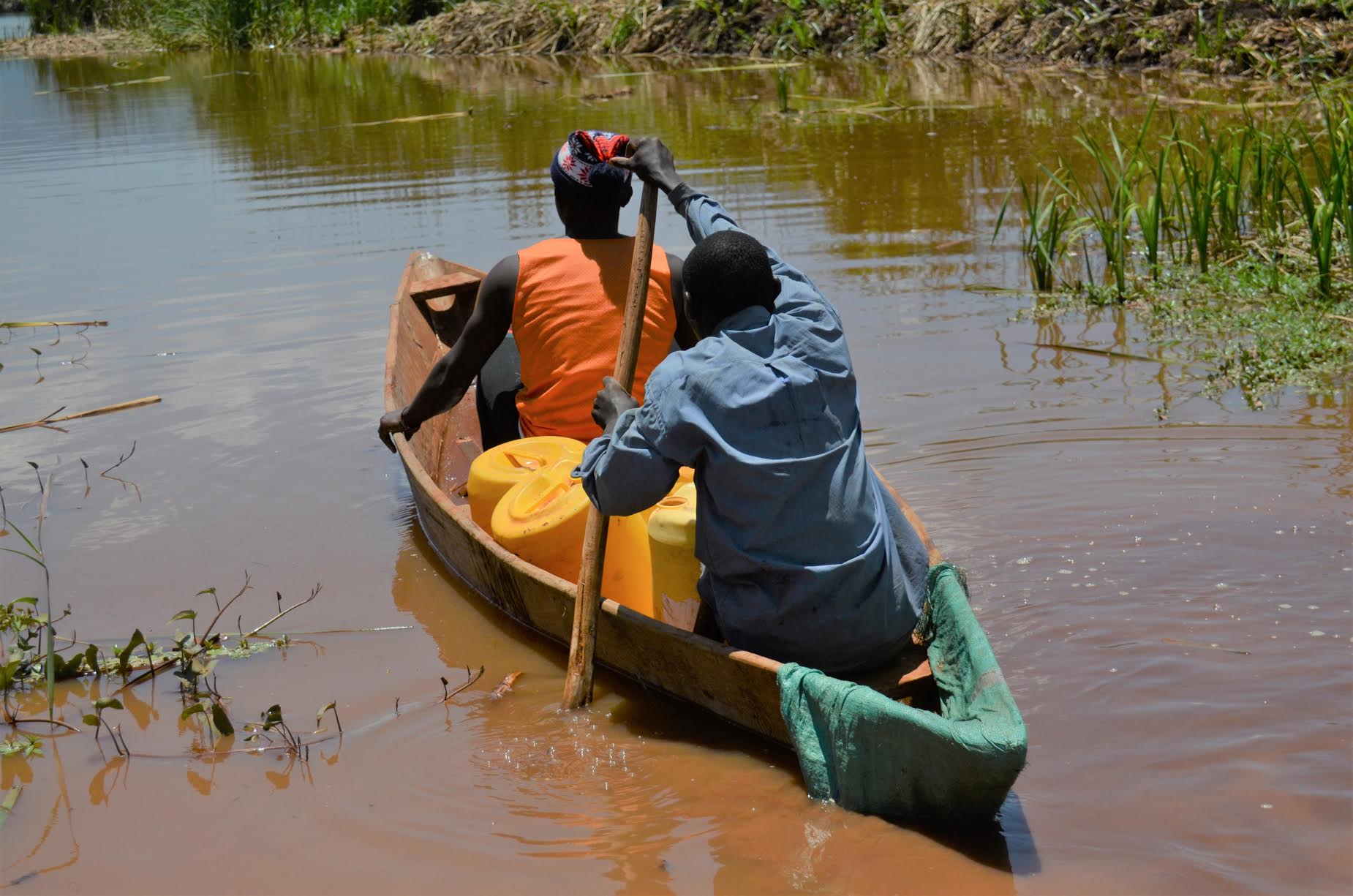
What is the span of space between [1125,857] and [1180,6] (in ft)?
43.6

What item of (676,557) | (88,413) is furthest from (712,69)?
(676,557)

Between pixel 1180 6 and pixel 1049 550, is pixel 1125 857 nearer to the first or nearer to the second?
pixel 1049 550

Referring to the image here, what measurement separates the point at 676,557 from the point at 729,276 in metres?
0.74

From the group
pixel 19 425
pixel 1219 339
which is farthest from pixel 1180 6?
pixel 19 425

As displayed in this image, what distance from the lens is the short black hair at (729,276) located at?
2967 mm

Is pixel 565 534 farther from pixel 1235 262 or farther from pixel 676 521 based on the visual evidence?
pixel 1235 262

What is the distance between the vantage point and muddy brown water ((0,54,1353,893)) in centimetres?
284

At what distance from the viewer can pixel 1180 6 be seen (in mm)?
14055

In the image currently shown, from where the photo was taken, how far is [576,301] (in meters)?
3.88

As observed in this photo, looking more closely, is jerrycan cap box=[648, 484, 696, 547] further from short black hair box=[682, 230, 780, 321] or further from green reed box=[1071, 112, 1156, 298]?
green reed box=[1071, 112, 1156, 298]

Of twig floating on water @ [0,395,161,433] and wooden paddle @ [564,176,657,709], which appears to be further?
twig floating on water @ [0,395,161,433]

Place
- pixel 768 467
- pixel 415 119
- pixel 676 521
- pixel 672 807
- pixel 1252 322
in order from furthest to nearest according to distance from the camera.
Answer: pixel 415 119
pixel 1252 322
pixel 676 521
pixel 672 807
pixel 768 467

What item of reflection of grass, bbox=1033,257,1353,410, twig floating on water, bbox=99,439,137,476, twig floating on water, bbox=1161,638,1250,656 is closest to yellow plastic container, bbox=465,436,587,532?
twig floating on water, bbox=1161,638,1250,656

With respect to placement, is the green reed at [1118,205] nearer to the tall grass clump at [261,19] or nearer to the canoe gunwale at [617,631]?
the canoe gunwale at [617,631]
